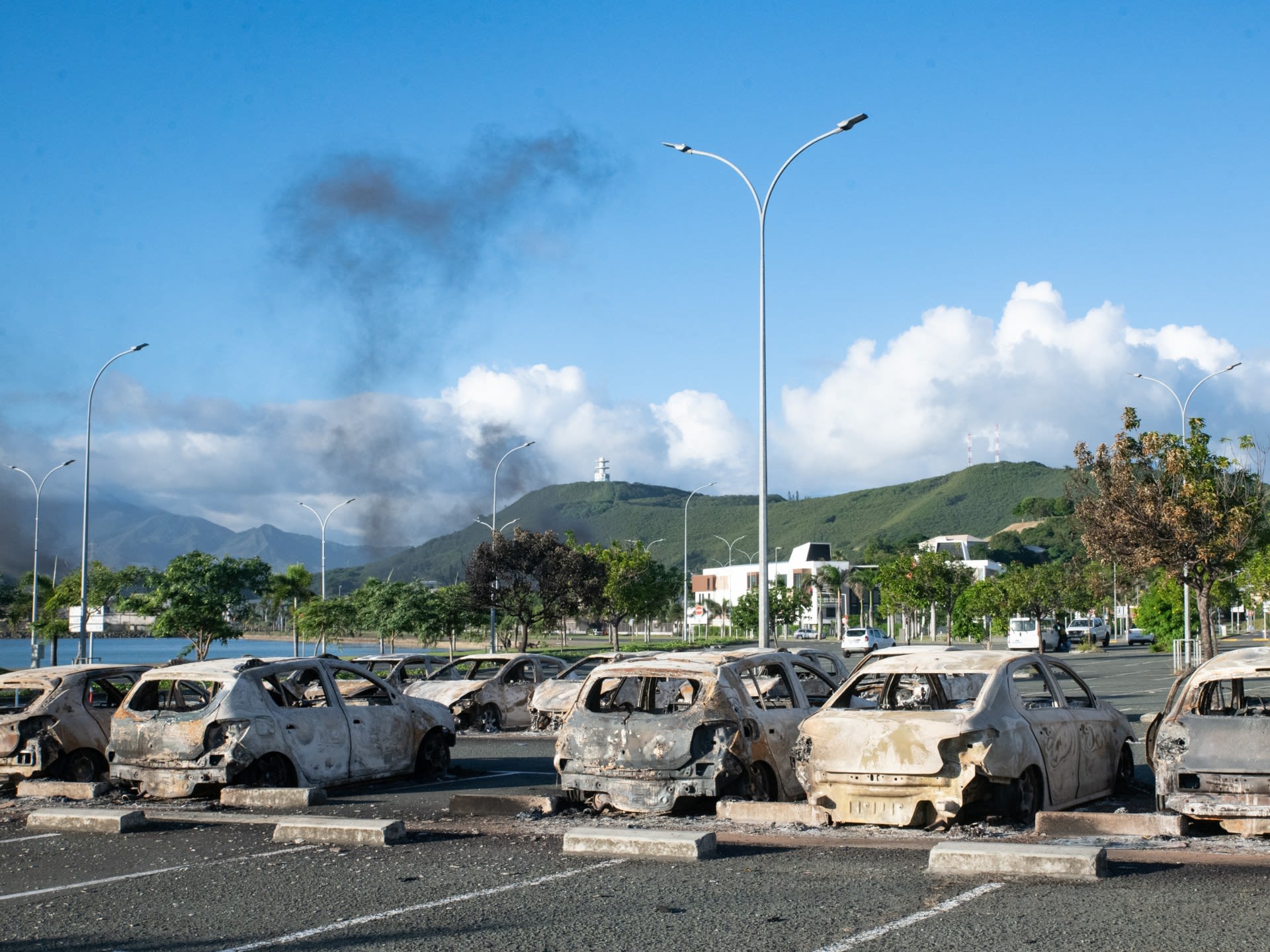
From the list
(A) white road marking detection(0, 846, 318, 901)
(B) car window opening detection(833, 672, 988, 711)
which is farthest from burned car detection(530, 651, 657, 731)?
(A) white road marking detection(0, 846, 318, 901)

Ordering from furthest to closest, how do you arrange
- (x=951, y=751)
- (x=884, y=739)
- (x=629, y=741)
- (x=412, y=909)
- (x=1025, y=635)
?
1. (x=1025, y=635)
2. (x=629, y=741)
3. (x=884, y=739)
4. (x=951, y=751)
5. (x=412, y=909)

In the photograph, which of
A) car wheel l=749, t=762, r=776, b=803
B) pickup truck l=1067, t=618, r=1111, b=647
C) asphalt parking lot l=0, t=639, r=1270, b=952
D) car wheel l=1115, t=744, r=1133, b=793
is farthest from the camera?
pickup truck l=1067, t=618, r=1111, b=647

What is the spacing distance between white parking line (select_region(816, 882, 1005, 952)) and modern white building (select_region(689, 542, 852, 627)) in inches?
5982

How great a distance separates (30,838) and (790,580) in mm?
170525

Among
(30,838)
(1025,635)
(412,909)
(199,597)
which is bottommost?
(1025,635)

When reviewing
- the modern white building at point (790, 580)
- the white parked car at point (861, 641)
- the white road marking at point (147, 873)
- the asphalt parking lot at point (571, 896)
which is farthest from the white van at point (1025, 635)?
the modern white building at point (790, 580)

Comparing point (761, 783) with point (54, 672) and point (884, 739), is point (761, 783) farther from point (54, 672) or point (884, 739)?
point (54, 672)

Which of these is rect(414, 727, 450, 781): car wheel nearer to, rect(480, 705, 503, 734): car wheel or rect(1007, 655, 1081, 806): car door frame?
rect(480, 705, 503, 734): car wheel

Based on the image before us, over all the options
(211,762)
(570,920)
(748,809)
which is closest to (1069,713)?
(748,809)

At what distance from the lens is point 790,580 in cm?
17850

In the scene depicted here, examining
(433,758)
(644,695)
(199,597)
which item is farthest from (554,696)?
(199,597)

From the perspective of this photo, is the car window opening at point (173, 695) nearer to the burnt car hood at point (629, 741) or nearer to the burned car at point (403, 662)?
the burnt car hood at point (629, 741)

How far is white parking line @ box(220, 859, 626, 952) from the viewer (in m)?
6.79

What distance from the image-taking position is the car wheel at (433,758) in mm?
14328
